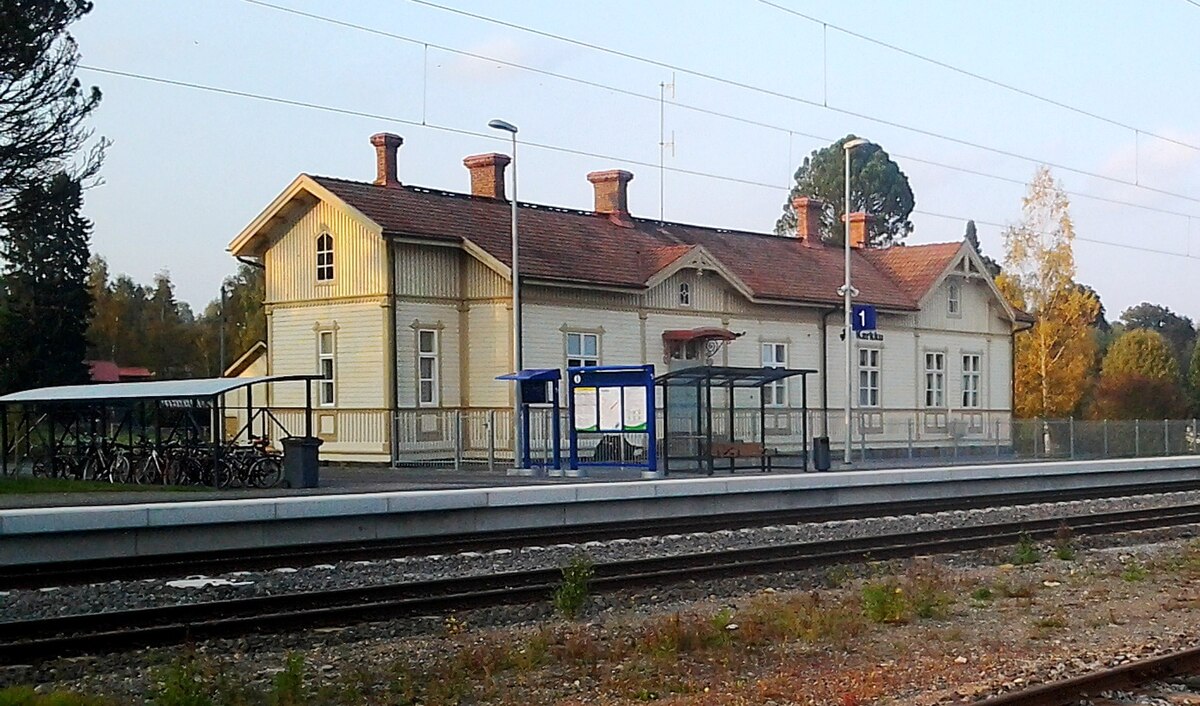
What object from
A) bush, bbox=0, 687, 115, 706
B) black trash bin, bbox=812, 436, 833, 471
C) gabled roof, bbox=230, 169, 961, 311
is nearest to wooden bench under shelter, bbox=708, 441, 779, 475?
black trash bin, bbox=812, 436, 833, 471

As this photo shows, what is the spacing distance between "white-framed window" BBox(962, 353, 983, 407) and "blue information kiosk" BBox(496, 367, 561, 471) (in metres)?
22.0

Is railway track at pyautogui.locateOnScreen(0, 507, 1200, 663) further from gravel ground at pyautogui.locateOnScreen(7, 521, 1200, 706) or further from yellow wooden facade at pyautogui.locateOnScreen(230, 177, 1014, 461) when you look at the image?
yellow wooden facade at pyautogui.locateOnScreen(230, 177, 1014, 461)

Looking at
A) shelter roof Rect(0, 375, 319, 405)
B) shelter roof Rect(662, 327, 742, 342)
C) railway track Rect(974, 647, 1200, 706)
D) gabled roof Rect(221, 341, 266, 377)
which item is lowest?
railway track Rect(974, 647, 1200, 706)

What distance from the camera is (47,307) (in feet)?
211

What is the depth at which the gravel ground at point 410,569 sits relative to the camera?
13.7 meters

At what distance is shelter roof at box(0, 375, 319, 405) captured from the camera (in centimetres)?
2750

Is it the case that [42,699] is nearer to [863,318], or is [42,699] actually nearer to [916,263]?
[863,318]

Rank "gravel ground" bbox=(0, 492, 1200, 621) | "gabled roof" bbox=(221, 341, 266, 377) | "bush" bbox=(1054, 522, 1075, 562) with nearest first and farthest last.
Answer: "gravel ground" bbox=(0, 492, 1200, 621) < "bush" bbox=(1054, 522, 1075, 562) < "gabled roof" bbox=(221, 341, 266, 377)

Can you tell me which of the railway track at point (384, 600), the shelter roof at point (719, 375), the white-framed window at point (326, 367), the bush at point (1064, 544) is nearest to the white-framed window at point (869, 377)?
the shelter roof at point (719, 375)

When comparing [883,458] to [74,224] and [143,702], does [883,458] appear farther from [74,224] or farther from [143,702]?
[74,224]

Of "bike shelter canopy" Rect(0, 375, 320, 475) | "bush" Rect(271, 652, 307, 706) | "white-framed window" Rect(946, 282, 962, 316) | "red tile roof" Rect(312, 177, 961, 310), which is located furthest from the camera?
"white-framed window" Rect(946, 282, 962, 316)

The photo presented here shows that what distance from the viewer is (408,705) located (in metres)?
9.23

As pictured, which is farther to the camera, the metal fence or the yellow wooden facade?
the yellow wooden facade

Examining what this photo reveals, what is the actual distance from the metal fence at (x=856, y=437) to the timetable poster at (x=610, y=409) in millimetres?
301
